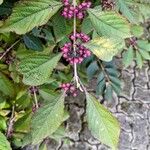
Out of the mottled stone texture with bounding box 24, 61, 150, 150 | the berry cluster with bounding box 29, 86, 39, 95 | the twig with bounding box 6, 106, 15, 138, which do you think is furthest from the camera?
the mottled stone texture with bounding box 24, 61, 150, 150

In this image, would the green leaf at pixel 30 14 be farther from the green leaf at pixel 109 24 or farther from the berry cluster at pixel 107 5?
the berry cluster at pixel 107 5

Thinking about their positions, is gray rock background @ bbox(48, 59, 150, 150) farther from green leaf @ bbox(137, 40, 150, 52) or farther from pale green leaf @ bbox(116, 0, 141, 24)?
pale green leaf @ bbox(116, 0, 141, 24)

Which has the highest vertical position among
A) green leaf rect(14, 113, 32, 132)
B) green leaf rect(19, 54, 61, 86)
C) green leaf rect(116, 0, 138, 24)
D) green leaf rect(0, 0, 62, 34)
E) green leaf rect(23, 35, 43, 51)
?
green leaf rect(0, 0, 62, 34)

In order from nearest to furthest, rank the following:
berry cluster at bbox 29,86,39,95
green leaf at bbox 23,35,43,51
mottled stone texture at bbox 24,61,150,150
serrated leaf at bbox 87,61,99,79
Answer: green leaf at bbox 23,35,43,51 < berry cluster at bbox 29,86,39,95 < serrated leaf at bbox 87,61,99,79 < mottled stone texture at bbox 24,61,150,150

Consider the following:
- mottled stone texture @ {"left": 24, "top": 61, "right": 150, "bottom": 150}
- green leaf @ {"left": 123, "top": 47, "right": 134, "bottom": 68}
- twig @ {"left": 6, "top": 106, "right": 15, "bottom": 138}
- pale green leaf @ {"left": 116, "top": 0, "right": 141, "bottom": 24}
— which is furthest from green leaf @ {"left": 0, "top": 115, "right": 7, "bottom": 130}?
pale green leaf @ {"left": 116, "top": 0, "right": 141, "bottom": 24}

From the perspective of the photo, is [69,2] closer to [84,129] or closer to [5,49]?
[5,49]

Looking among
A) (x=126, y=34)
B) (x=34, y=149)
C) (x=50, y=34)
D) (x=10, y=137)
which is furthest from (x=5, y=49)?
(x=34, y=149)
